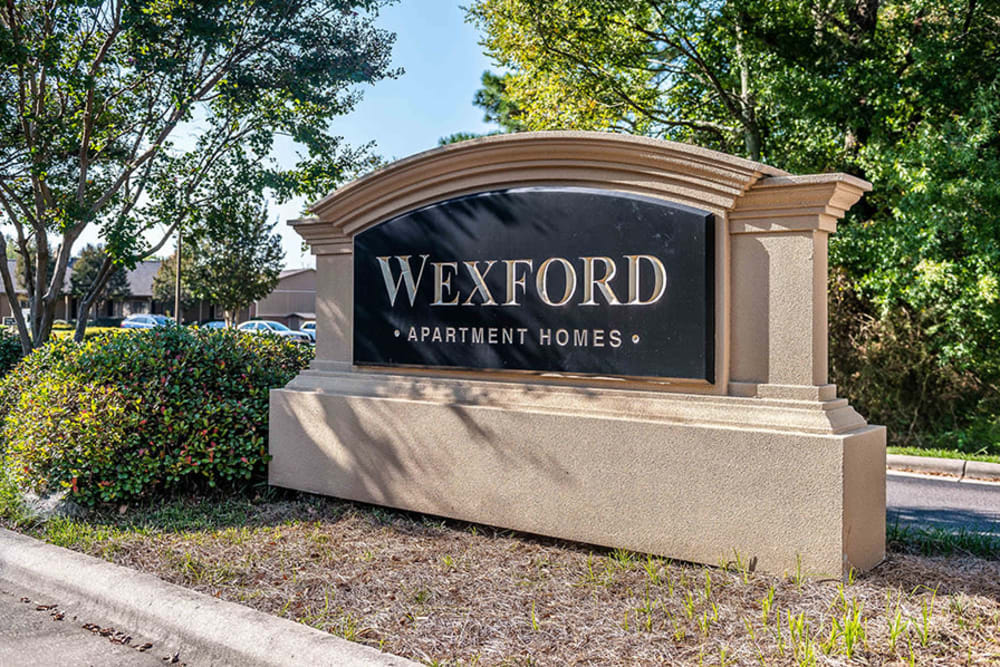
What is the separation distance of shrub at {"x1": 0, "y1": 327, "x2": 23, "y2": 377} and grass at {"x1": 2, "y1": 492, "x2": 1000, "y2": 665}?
5.96m

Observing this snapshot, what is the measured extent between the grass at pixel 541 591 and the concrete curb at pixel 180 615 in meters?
0.17

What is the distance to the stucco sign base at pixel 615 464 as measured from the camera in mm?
4188

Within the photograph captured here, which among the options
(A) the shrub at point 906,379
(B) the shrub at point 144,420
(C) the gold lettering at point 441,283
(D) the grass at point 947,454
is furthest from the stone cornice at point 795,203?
(A) the shrub at point 906,379

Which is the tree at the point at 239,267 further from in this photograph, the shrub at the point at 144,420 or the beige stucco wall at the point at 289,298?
the shrub at the point at 144,420

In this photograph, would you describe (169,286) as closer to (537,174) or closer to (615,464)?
(537,174)

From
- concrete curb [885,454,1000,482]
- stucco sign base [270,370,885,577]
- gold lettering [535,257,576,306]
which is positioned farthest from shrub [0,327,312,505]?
concrete curb [885,454,1000,482]

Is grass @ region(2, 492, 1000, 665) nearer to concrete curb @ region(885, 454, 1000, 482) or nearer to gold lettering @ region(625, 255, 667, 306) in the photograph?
gold lettering @ region(625, 255, 667, 306)

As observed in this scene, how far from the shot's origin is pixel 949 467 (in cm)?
1005

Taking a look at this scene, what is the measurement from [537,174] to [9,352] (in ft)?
29.8

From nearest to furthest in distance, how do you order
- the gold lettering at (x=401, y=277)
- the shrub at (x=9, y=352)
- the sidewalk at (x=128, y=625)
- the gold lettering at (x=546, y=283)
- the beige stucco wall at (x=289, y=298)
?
1. the sidewalk at (x=128, y=625)
2. the gold lettering at (x=546, y=283)
3. the gold lettering at (x=401, y=277)
4. the shrub at (x=9, y=352)
5. the beige stucco wall at (x=289, y=298)

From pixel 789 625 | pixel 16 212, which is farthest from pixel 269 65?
pixel 789 625

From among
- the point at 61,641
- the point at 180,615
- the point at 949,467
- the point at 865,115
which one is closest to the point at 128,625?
the point at 61,641

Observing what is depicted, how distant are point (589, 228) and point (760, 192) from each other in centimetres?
106

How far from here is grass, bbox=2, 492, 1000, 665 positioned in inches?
131
